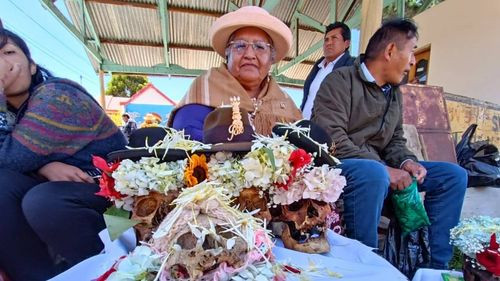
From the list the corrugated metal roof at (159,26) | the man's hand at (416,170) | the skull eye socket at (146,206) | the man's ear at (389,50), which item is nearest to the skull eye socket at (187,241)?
the skull eye socket at (146,206)

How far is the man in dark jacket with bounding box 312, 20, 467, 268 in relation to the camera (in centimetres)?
159

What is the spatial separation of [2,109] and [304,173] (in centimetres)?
129

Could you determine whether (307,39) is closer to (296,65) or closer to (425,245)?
(296,65)

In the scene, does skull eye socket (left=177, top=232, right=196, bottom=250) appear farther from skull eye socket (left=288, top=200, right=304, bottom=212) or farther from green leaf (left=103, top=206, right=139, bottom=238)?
skull eye socket (left=288, top=200, right=304, bottom=212)

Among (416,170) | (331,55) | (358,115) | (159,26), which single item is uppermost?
(159,26)

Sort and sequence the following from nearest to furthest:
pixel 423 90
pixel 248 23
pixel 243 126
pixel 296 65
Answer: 1. pixel 243 126
2. pixel 248 23
3. pixel 423 90
4. pixel 296 65

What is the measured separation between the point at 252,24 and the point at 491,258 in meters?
1.46

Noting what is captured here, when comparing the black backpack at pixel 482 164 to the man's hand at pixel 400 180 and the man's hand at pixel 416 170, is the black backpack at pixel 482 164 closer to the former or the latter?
the man's hand at pixel 416 170

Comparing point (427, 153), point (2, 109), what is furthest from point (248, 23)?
point (427, 153)

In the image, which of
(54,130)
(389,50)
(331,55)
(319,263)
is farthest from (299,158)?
(331,55)

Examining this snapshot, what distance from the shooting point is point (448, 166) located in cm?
182

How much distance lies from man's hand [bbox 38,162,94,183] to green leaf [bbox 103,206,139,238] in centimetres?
41

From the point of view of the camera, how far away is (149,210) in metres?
1.12

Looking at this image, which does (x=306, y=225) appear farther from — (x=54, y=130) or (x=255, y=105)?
(x=54, y=130)
